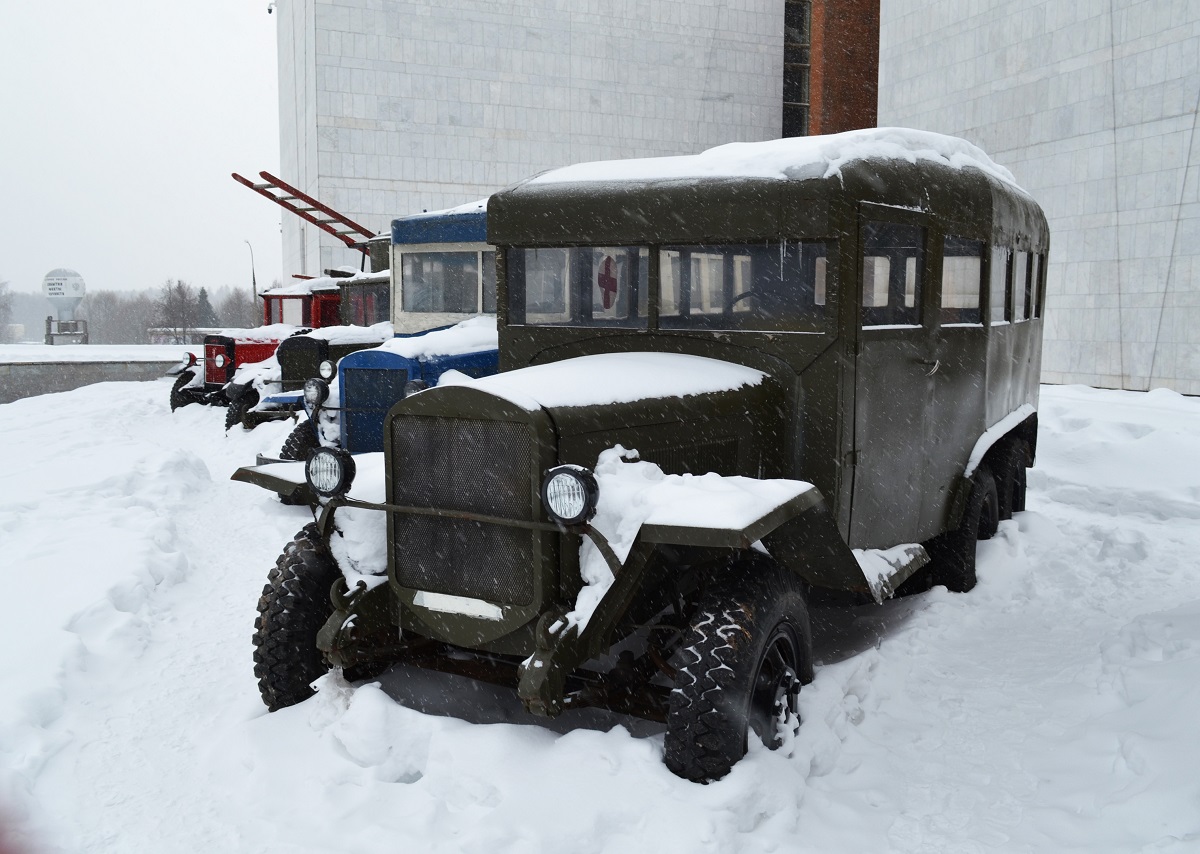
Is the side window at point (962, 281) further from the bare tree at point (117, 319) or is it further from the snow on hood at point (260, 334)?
the bare tree at point (117, 319)

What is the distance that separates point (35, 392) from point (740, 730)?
23.8 metres

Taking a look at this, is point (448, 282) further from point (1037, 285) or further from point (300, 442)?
point (1037, 285)

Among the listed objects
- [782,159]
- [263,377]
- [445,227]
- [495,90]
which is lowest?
[263,377]

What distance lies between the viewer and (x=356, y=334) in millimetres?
13484

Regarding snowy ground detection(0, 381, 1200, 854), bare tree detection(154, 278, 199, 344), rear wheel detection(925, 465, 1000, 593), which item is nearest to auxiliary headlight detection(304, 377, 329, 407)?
snowy ground detection(0, 381, 1200, 854)

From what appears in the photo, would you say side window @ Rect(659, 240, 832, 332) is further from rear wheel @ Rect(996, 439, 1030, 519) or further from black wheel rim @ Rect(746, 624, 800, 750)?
rear wheel @ Rect(996, 439, 1030, 519)

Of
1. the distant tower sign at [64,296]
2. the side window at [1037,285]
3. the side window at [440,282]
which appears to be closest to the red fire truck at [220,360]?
the side window at [440,282]

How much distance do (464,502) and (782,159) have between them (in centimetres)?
221

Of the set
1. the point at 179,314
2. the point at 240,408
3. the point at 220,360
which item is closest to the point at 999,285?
the point at 240,408

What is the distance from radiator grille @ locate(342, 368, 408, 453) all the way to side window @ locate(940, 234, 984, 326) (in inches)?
205

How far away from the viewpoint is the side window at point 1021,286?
6.94m

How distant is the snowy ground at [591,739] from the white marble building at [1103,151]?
10.5 meters

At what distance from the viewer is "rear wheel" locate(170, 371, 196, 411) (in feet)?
53.1

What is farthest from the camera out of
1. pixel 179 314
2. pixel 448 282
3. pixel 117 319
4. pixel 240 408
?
pixel 117 319
